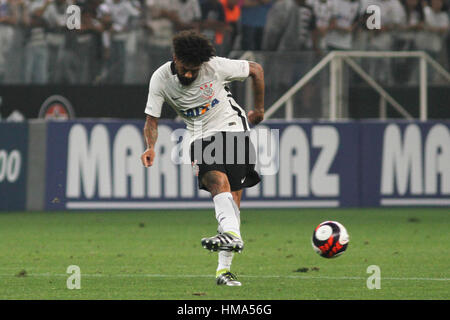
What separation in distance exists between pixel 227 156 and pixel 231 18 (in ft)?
33.4

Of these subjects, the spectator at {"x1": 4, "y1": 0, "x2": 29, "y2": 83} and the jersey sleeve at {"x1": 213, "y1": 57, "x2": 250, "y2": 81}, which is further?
the spectator at {"x1": 4, "y1": 0, "x2": 29, "y2": 83}

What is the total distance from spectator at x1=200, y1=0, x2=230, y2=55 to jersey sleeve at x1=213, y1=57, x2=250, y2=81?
31.1 ft

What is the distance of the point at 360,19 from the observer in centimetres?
1809

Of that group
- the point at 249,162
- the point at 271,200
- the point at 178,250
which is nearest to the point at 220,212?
the point at 249,162

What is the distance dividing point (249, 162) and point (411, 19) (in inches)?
438

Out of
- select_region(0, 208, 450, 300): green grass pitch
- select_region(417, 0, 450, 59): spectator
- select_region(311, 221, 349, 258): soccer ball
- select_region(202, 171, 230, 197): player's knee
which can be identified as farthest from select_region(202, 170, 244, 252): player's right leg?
select_region(417, 0, 450, 59): spectator

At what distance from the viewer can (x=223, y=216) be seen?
300 inches

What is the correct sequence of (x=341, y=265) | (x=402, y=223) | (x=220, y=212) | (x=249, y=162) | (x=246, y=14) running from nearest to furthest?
(x=220, y=212)
(x=249, y=162)
(x=341, y=265)
(x=402, y=223)
(x=246, y=14)

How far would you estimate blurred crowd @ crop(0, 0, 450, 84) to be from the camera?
1777 centimetres

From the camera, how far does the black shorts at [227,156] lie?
798 centimetres

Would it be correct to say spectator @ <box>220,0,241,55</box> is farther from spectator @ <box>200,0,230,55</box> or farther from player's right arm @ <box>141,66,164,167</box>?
player's right arm @ <box>141,66,164,167</box>

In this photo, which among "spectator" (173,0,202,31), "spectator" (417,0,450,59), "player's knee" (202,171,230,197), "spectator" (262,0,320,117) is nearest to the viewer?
"player's knee" (202,171,230,197)

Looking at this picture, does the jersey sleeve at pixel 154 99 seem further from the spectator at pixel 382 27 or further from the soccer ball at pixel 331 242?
the spectator at pixel 382 27

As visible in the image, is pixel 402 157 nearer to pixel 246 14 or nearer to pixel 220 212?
pixel 246 14
